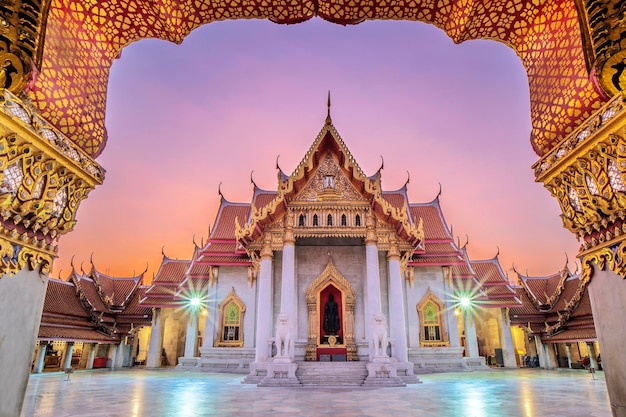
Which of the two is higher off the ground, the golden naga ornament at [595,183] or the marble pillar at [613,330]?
the golden naga ornament at [595,183]

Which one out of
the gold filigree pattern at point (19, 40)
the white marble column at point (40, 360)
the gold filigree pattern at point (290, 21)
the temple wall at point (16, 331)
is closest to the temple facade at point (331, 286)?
the white marble column at point (40, 360)

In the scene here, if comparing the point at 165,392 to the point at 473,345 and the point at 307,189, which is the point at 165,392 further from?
the point at 473,345

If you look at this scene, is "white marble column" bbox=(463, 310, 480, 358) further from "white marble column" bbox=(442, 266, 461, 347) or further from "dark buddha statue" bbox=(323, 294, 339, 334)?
"dark buddha statue" bbox=(323, 294, 339, 334)

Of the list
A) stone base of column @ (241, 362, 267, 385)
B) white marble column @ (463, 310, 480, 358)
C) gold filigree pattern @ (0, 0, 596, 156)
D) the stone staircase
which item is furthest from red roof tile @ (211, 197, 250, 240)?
gold filigree pattern @ (0, 0, 596, 156)

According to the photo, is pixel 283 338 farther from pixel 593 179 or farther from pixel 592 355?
pixel 592 355

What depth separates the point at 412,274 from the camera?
59.3 ft

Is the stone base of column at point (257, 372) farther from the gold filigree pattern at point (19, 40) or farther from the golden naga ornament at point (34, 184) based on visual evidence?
the gold filigree pattern at point (19, 40)

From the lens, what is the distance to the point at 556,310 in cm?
2122

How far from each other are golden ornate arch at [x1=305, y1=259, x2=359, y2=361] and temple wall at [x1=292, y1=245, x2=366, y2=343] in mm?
217

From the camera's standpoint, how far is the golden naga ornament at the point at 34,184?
2887 millimetres

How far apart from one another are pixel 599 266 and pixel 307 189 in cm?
1183

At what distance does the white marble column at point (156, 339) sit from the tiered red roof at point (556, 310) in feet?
64.5

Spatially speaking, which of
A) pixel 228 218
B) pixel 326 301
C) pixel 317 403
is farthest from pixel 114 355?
pixel 317 403

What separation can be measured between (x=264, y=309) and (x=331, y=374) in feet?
10.4
